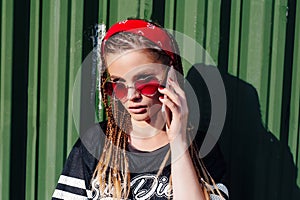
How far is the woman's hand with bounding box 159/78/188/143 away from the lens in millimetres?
1982

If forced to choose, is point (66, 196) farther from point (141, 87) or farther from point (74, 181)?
point (141, 87)

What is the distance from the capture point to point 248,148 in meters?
2.56

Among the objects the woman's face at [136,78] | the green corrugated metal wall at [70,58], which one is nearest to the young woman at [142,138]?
the woman's face at [136,78]

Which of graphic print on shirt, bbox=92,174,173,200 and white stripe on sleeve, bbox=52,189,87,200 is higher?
graphic print on shirt, bbox=92,174,173,200

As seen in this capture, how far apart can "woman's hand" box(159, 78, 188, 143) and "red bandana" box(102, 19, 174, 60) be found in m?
0.12

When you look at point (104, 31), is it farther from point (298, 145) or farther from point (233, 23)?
point (298, 145)

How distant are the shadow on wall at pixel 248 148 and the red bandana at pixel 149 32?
50 centimetres

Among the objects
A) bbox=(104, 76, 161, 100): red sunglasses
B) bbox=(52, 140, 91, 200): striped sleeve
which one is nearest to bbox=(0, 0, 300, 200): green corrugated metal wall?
bbox=(52, 140, 91, 200): striped sleeve

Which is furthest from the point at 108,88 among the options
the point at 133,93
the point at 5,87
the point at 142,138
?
the point at 5,87

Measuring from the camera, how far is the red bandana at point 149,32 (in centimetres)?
201

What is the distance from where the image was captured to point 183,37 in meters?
2.50

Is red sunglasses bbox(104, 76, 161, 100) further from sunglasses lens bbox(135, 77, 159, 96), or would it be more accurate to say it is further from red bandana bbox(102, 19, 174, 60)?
red bandana bbox(102, 19, 174, 60)

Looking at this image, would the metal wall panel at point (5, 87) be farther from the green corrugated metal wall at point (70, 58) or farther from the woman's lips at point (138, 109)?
the woman's lips at point (138, 109)

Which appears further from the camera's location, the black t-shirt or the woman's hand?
the black t-shirt
